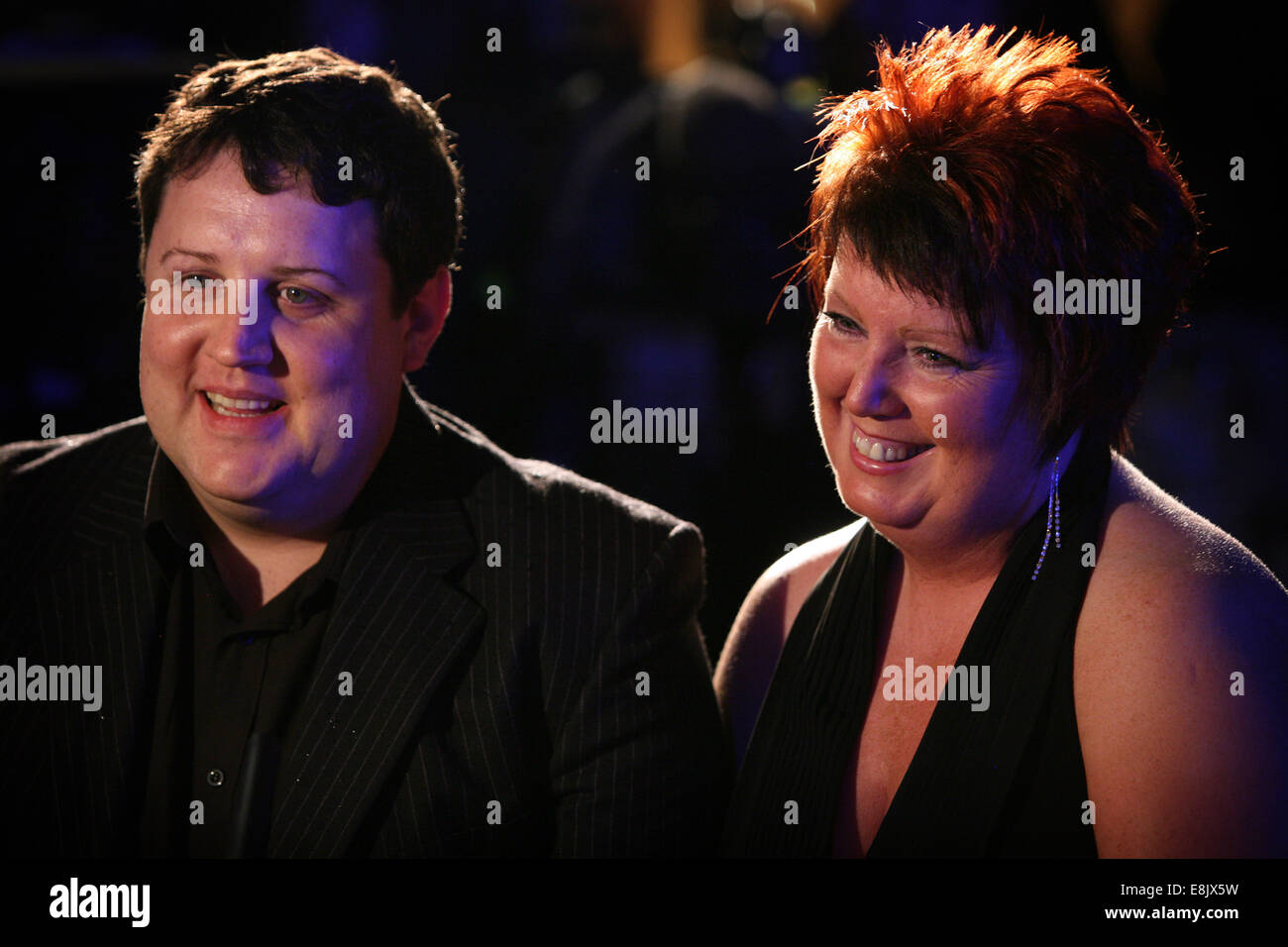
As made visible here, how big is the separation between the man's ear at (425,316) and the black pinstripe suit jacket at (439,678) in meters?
0.17

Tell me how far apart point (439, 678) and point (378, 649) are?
117mm

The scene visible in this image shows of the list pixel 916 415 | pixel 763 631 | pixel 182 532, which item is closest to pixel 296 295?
pixel 182 532

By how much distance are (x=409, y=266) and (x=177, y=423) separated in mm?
471

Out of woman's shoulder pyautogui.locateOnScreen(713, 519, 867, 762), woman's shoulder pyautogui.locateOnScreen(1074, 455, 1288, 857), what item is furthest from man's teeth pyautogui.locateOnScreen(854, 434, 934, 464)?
woman's shoulder pyautogui.locateOnScreen(713, 519, 867, 762)

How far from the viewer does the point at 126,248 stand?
3.35 m

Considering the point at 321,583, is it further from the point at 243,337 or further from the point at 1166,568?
the point at 1166,568

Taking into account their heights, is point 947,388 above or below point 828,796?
above

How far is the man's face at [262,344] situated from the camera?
1.85 meters

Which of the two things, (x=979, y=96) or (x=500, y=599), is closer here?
(x=979, y=96)

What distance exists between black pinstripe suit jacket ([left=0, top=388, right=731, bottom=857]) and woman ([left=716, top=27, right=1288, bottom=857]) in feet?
0.99

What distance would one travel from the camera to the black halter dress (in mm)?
1810

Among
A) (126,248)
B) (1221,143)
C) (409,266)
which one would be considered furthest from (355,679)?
(1221,143)

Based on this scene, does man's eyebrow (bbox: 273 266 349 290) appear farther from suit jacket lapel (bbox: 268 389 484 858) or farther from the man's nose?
suit jacket lapel (bbox: 268 389 484 858)

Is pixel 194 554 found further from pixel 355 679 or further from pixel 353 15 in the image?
pixel 353 15
